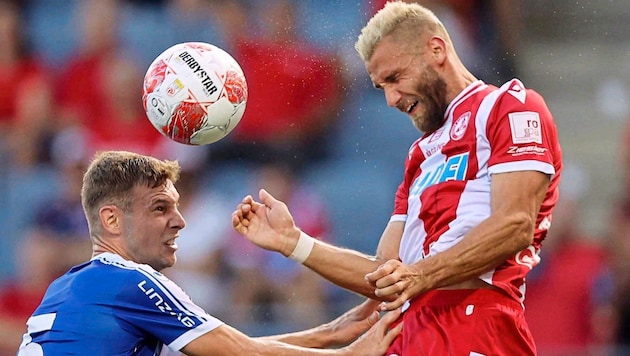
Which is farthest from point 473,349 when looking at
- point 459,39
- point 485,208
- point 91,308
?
point 459,39

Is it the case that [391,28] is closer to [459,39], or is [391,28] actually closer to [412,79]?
[412,79]

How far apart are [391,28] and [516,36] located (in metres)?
4.78

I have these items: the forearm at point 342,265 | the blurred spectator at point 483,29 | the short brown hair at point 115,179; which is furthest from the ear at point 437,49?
the blurred spectator at point 483,29

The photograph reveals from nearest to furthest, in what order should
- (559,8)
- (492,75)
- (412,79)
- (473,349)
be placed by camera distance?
(473,349) < (412,79) < (492,75) < (559,8)

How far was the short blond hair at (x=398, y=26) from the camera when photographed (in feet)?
18.4

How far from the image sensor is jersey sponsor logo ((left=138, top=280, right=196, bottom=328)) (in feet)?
17.6

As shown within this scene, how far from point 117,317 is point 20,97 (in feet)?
18.7

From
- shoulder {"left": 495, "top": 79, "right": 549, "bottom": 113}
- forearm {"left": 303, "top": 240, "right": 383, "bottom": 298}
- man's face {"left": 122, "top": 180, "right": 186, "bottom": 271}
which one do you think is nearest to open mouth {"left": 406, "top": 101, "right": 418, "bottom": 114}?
shoulder {"left": 495, "top": 79, "right": 549, "bottom": 113}

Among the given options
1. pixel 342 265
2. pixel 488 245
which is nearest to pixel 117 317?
pixel 342 265

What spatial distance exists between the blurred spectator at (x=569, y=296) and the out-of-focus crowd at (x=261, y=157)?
11mm

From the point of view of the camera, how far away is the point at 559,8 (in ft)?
35.5

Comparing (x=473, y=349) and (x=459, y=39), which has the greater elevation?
(x=459, y=39)

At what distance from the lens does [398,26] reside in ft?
18.5

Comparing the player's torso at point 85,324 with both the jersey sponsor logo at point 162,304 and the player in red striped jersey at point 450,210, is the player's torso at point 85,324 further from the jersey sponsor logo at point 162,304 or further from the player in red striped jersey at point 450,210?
the player in red striped jersey at point 450,210
